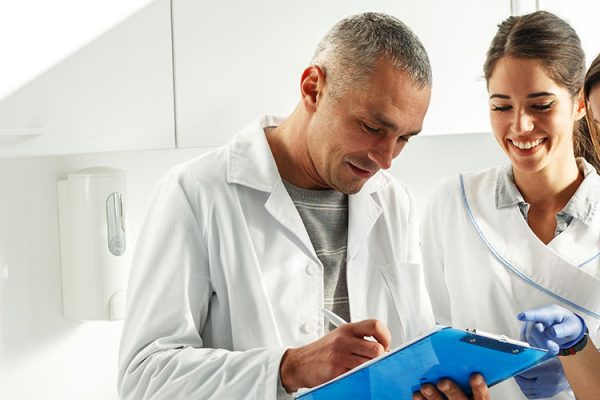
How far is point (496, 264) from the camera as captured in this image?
65.2 inches

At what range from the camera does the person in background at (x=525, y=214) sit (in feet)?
5.09

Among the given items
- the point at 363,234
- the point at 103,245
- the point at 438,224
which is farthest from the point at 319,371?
the point at 103,245

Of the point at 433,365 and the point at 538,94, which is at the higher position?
the point at 538,94

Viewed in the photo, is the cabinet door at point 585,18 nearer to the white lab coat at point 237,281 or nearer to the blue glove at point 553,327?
the blue glove at point 553,327

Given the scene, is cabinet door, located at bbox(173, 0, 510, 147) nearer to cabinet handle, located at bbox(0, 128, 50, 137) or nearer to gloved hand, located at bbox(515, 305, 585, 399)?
cabinet handle, located at bbox(0, 128, 50, 137)

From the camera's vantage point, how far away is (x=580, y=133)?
1.76 meters

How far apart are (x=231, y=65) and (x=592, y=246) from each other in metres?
0.72

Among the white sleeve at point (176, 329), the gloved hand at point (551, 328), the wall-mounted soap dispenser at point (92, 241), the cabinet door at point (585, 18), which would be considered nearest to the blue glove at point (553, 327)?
the gloved hand at point (551, 328)

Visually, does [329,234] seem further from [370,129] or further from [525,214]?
[525,214]

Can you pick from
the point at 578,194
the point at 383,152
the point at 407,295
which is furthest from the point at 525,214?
the point at 383,152

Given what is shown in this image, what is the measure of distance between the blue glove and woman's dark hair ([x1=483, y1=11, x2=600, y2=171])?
Result: 37cm

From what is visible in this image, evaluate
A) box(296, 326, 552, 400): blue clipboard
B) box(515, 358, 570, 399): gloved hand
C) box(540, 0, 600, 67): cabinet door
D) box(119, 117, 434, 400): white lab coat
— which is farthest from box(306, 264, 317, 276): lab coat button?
box(540, 0, 600, 67): cabinet door

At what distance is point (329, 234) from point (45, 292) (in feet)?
2.49

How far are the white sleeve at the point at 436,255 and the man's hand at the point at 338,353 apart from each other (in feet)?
1.90
